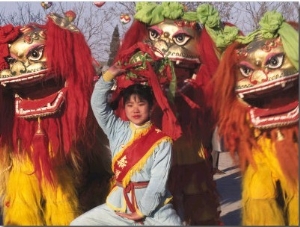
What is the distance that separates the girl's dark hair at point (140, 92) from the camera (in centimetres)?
340

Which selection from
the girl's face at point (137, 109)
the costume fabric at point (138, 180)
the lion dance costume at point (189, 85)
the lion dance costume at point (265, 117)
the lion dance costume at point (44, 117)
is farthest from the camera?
the lion dance costume at point (189, 85)

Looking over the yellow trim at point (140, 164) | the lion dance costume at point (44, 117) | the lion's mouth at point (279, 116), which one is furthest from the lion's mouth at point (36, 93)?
the lion's mouth at point (279, 116)

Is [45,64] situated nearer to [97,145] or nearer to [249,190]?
[97,145]

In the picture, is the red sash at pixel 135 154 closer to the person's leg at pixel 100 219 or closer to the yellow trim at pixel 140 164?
the yellow trim at pixel 140 164

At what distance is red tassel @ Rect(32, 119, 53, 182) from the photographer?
376 centimetres

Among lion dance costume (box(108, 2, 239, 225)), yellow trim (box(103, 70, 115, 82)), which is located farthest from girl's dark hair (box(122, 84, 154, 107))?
lion dance costume (box(108, 2, 239, 225))

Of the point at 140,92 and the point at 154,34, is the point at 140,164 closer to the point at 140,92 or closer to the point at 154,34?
the point at 140,92

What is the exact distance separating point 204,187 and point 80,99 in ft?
2.98

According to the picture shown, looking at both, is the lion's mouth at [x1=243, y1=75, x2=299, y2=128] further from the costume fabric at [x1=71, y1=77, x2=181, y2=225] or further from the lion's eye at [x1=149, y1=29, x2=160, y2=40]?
the lion's eye at [x1=149, y1=29, x2=160, y2=40]

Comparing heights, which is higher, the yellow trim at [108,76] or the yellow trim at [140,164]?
the yellow trim at [108,76]

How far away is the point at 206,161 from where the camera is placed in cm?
409

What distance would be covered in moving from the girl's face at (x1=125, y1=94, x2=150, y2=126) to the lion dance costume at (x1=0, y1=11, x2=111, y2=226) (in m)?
0.43

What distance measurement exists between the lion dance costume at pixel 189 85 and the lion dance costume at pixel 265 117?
23 cm

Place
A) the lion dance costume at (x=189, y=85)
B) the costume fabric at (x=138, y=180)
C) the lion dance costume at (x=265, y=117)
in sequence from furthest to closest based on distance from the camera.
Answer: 1. the lion dance costume at (x=189, y=85)
2. the lion dance costume at (x=265, y=117)
3. the costume fabric at (x=138, y=180)
